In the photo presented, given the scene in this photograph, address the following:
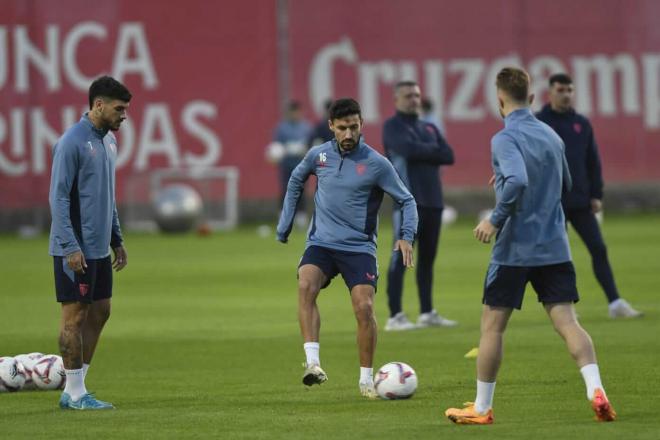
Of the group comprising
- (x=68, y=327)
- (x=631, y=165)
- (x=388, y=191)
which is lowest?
(x=631, y=165)

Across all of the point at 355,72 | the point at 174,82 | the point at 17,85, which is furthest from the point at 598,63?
the point at 17,85

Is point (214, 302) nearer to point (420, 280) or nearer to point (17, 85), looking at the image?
point (420, 280)

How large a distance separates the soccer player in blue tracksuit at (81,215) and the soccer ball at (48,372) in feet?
3.32

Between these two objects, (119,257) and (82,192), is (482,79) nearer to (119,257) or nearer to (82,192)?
(119,257)

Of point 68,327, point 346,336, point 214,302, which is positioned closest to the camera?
point 68,327

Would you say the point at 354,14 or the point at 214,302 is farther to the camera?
the point at 354,14

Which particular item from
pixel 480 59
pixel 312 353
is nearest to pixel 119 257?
pixel 312 353

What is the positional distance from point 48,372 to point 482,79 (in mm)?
24556

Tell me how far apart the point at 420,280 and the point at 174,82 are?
64.8 feet

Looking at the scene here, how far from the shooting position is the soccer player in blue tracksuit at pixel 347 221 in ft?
37.4

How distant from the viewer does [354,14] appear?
35.3 meters

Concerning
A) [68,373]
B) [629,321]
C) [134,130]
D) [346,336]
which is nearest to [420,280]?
[346,336]

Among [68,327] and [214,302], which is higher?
[68,327]

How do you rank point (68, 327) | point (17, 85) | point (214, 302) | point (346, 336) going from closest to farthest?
point (68, 327)
point (346, 336)
point (214, 302)
point (17, 85)
